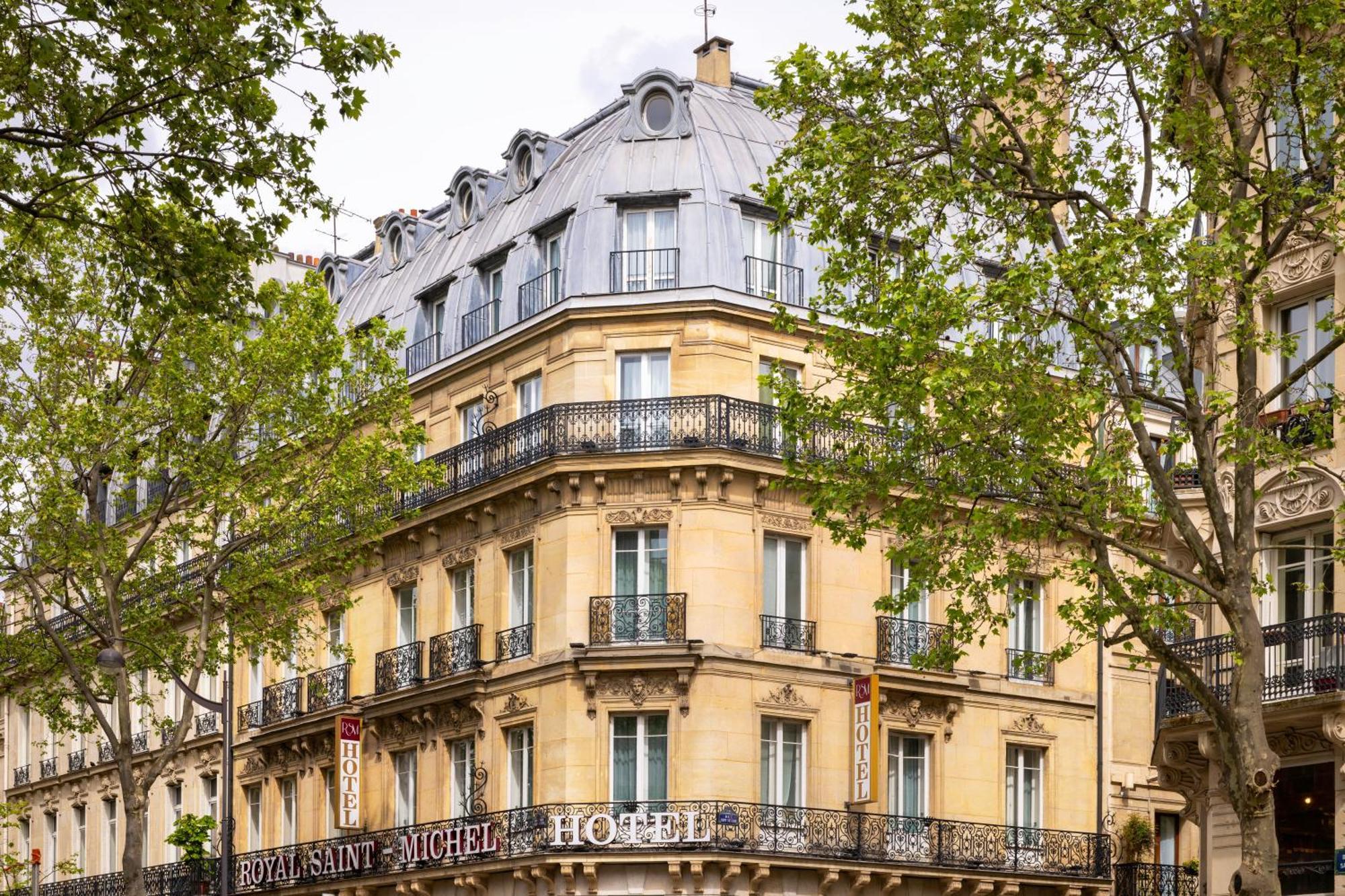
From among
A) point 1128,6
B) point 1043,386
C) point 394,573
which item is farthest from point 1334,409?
point 394,573

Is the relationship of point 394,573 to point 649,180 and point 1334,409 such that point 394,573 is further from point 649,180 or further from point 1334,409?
point 1334,409

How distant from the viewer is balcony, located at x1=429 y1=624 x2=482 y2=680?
42062mm

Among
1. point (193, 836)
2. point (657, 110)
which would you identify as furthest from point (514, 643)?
point (193, 836)

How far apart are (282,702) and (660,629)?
1315cm

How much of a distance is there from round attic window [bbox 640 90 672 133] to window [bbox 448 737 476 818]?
12.4m

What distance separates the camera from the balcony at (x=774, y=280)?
135 feet

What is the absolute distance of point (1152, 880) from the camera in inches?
1722

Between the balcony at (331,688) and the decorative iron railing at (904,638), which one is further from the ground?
the decorative iron railing at (904,638)

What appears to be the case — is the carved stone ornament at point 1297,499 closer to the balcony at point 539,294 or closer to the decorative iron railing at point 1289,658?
the decorative iron railing at point 1289,658

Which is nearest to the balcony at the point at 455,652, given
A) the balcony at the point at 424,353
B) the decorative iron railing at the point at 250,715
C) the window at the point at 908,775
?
the balcony at the point at 424,353

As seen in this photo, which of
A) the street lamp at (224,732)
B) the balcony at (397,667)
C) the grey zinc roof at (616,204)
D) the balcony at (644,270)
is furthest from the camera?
the balcony at (397,667)

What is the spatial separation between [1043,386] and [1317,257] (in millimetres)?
6514

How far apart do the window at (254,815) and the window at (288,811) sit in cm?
115

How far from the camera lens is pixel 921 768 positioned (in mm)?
41625
